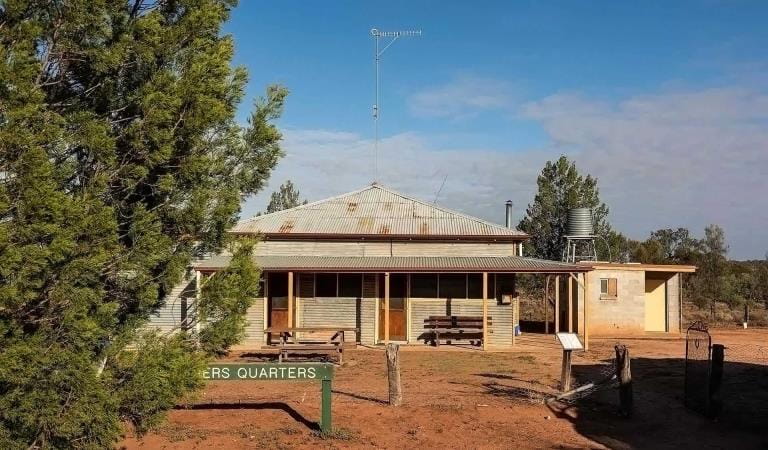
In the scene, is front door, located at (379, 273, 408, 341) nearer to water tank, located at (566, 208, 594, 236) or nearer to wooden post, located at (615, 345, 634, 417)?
wooden post, located at (615, 345, 634, 417)

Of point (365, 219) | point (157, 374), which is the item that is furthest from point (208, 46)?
point (365, 219)

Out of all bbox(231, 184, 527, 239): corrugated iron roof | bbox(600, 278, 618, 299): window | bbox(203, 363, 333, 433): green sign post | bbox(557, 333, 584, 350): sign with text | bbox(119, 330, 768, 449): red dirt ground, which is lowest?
bbox(119, 330, 768, 449): red dirt ground

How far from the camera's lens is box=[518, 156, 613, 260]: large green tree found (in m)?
32.2

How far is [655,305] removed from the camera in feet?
85.1

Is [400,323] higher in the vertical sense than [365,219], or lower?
lower

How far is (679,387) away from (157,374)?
10524mm

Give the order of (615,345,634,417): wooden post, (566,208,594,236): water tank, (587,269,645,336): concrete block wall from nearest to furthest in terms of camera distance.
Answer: (615,345,634,417): wooden post < (587,269,645,336): concrete block wall < (566,208,594,236): water tank

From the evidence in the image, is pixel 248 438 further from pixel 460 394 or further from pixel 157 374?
pixel 460 394

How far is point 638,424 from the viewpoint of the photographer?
33.2ft

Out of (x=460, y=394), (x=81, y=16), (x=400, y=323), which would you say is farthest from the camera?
(x=400, y=323)

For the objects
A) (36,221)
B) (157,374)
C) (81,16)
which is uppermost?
(81,16)

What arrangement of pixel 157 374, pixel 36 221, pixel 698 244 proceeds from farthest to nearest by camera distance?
pixel 698 244 < pixel 157 374 < pixel 36 221

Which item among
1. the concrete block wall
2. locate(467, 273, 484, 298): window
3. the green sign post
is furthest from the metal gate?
the concrete block wall

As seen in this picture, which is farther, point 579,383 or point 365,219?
point 365,219
